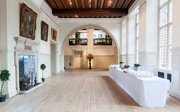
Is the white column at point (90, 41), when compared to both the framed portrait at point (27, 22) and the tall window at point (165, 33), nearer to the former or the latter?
the framed portrait at point (27, 22)

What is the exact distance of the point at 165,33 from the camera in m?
5.04

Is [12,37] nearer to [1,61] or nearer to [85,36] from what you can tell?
[1,61]

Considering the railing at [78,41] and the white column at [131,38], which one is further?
the railing at [78,41]

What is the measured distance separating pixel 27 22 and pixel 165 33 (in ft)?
19.3

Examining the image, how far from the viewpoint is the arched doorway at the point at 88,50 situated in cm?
1479

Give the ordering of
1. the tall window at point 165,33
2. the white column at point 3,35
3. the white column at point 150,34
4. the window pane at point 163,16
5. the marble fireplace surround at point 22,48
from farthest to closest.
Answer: the white column at point 150,34 < the window pane at point 163,16 < the tall window at point 165,33 < the marble fireplace surround at point 22,48 < the white column at point 3,35

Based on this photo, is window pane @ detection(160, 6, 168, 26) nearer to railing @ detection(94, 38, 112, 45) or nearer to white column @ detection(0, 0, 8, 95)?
white column @ detection(0, 0, 8, 95)

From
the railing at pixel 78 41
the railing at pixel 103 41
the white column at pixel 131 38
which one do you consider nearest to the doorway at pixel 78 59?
the railing at pixel 78 41

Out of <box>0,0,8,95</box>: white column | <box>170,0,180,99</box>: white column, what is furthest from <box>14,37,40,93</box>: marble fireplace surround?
<box>170,0,180,99</box>: white column

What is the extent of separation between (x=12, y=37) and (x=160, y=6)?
625 cm

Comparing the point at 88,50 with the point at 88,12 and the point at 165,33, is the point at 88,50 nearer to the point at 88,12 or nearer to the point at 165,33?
the point at 88,12

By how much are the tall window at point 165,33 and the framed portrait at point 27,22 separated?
579 cm

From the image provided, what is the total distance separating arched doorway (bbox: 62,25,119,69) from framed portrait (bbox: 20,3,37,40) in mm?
9257

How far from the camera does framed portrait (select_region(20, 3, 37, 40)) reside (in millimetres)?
4644
